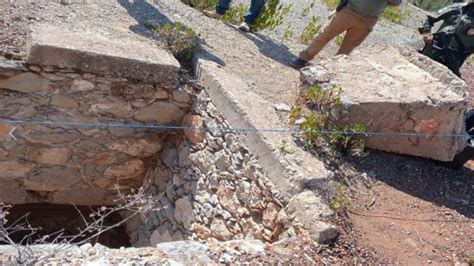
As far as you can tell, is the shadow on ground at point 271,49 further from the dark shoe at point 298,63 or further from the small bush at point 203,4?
the small bush at point 203,4

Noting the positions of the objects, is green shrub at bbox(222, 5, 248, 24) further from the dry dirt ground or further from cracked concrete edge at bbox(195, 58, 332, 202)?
the dry dirt ground

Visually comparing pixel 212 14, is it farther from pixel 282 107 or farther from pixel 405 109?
pixel 405 109

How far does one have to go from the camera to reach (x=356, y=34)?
19.4 ft

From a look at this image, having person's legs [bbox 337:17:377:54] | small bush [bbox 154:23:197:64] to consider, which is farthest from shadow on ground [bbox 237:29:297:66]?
small bush [bbox 154:23:197:64]

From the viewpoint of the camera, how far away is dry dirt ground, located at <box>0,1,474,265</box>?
3.48 meters

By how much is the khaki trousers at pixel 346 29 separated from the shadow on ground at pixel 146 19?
4.12 ft

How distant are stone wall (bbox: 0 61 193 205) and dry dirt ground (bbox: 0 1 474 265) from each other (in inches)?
15.8

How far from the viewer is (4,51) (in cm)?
445

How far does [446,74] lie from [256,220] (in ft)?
8.04

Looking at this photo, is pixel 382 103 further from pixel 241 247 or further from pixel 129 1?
pixel 129 1

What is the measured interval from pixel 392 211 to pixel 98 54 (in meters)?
2.77

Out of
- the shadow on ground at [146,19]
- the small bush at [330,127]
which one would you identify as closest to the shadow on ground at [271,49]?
the shadow on ground at [146,19]

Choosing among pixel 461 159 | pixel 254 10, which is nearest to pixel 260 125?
pixel 461 159

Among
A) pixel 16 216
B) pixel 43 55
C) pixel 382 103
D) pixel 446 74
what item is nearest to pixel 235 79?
pixel 382 103
